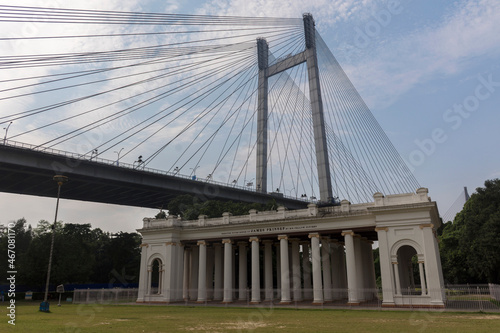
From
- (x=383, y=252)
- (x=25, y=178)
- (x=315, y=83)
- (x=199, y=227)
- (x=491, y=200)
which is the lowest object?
(x=383, y=252)

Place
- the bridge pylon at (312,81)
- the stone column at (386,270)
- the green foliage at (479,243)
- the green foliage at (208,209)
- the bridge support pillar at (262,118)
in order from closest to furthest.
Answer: the stone column at (386,270), the green foliage at (479,243), the green foliage at (208,209), the bridge pylon at (312,81), the bridge support pillar at (262,118)

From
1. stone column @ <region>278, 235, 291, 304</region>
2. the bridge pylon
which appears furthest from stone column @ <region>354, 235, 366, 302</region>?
the bridge pylon

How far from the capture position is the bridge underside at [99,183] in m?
59.6

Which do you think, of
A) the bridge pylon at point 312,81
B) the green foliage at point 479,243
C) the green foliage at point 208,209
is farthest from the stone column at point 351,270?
the bridge pylon at point 312,81

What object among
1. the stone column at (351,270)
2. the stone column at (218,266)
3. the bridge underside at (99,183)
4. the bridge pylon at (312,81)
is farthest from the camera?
the bridge pylon at (312,81)

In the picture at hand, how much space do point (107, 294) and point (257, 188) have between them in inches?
1533

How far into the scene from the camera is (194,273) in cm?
5003

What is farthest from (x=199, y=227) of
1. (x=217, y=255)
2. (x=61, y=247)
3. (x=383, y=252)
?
(x=61, y=247)

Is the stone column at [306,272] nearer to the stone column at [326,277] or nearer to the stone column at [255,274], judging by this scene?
the stone column at [326,277]

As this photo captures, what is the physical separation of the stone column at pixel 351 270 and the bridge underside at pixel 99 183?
4370 cm

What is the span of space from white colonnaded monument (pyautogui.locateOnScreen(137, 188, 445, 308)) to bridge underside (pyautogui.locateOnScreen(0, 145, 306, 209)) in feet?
75.5

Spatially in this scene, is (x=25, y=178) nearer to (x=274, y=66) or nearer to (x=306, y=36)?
(x=274, y=66)

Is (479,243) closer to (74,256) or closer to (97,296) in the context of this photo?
(97,296)

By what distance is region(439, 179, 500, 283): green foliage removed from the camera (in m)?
49.0
